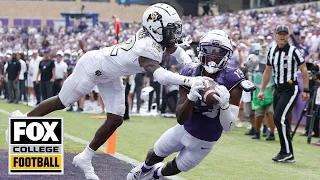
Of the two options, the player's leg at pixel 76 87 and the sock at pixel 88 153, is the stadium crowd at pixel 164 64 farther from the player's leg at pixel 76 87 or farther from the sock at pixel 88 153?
the sock at pixel 88 153

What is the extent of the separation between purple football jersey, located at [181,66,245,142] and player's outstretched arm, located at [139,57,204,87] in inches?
5.3

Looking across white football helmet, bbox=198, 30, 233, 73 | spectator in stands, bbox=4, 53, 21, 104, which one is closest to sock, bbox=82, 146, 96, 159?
white football helmet, bbox=198, 30, 233, 73

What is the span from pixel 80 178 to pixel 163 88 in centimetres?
916

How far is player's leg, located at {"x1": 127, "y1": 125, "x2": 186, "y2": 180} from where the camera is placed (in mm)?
5352

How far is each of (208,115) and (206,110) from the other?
8 cm

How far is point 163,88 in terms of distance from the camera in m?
15.3

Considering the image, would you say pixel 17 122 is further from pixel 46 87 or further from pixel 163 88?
pixel 46 87

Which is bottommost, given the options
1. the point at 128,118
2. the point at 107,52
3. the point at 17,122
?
the point at 128,118

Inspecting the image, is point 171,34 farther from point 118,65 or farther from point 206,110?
point 206,110

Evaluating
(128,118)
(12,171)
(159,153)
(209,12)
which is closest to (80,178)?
(12,171)

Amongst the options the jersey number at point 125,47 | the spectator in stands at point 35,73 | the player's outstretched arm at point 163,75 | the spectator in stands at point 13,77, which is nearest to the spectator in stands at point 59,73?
the spectator in stands at point 35,73

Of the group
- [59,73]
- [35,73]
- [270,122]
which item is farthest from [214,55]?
[35,73]

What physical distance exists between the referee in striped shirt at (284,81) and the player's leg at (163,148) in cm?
293

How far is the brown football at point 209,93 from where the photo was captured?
473cm
